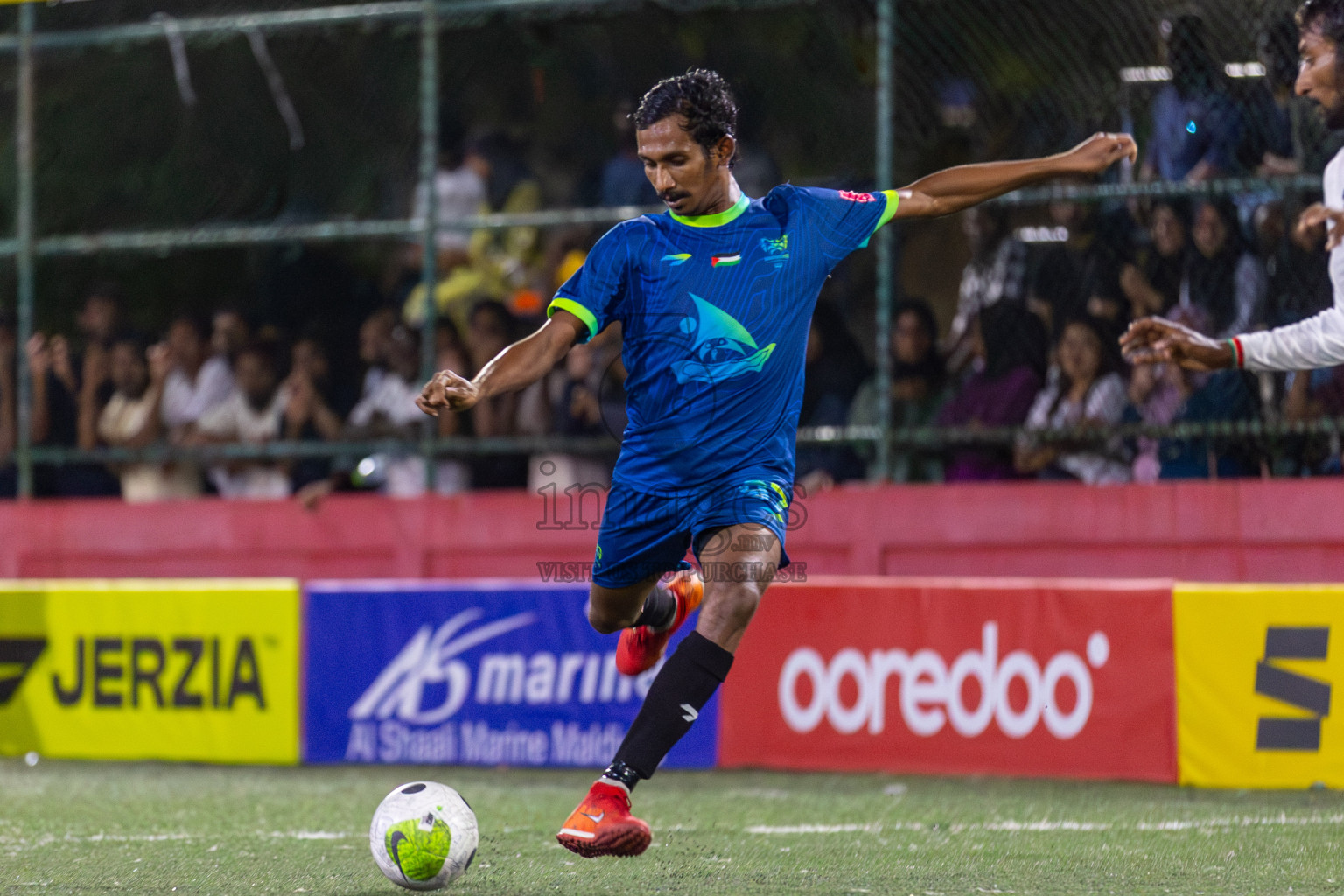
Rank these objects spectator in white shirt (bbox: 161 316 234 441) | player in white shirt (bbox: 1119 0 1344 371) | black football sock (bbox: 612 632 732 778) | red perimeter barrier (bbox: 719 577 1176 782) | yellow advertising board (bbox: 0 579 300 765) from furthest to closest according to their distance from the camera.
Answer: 1. spectator in white shirt (bbox: 161 316 234 441)
2. yellow advertising board (bbox: 0 579 300 765)
3. red perimeter barrier (bbox: 719 577 1176 782)
4. player in white shirt (bbox: 1119 0 1344 371)
5. black football sock (bbox: 612 632 732 778)

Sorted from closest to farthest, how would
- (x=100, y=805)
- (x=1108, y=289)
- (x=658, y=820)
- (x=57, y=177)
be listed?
(x=658, y=820)
(x=100, y=805)
(x=1108, y=289)
(x=57, y=177)

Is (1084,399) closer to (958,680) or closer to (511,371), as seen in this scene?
(958,680)

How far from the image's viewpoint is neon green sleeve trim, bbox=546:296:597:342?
5.18 meters

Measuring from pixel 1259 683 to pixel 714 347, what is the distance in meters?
3.57

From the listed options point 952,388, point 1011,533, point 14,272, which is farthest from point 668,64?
point 14,272

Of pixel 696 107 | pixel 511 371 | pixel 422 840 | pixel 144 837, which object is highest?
pixel 696 107

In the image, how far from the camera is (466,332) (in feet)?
Result: 34.0

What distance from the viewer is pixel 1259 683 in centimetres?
753

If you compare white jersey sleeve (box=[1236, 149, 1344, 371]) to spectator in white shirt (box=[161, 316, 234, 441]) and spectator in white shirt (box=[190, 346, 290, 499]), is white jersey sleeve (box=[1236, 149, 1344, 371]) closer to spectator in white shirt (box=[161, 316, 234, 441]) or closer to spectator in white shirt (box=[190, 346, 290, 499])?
spectator in white shirt (box=[190, 346, 290, 499])

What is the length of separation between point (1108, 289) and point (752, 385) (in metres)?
3.77

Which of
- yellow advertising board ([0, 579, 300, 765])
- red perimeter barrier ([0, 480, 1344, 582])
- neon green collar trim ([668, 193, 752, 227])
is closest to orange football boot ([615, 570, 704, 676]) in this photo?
neon green collar trim ([668, 193, 752, 227])

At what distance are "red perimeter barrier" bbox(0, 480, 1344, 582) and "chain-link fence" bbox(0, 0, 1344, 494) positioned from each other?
0.86 ft

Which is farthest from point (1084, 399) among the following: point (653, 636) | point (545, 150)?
point (545, 150)

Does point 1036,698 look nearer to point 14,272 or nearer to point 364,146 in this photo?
point 364,146
